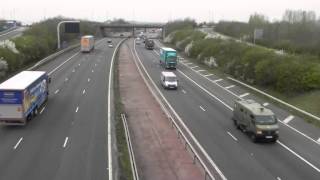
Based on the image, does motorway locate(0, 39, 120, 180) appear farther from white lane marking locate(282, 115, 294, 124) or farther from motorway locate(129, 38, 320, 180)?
white lane marking locate(282, 115, 294, 124)

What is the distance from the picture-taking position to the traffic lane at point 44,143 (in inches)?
997

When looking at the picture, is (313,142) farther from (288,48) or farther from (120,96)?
(288,48)

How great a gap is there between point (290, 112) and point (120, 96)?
17621 millimetres

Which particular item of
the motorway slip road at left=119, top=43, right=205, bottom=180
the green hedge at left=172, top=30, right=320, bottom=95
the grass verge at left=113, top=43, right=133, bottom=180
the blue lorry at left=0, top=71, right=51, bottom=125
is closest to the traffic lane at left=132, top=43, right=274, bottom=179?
the motorway slip road at left=119, top=43, right=205, bottom=180

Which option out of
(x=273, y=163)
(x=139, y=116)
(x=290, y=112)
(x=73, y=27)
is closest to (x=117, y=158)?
(x=273, y=163)

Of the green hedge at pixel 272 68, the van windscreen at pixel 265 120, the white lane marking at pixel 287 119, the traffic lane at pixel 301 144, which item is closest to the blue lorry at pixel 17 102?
the van windscreen at pixel 265 120

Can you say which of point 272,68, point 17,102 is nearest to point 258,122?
point 17,102

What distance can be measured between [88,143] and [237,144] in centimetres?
1051

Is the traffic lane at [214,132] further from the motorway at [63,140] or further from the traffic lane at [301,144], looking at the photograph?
the motorway at [63,140]

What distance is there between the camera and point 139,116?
1560 inches

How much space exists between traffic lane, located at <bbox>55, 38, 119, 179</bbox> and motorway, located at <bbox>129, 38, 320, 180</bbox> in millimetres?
7024

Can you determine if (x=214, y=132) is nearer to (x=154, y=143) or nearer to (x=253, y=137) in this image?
(x=253, y=137)

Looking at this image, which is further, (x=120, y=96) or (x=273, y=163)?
(x=120, y=96)

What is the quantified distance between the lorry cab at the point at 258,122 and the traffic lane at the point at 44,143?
13.6 m
